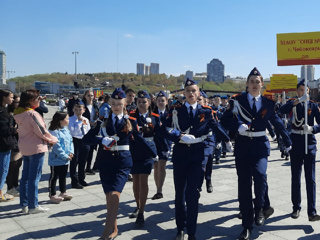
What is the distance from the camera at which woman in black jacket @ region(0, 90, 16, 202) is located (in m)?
6.61

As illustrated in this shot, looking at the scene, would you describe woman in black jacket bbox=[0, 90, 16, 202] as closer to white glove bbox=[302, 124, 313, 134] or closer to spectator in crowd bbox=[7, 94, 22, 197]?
spectator in crowd bbox=[7, 94, 22, 197]

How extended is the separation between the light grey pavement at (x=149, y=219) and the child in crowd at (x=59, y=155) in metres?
0.25

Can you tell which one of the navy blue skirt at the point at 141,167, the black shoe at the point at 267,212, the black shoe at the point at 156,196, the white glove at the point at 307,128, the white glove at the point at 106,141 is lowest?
the black shoe at the point at 156,196

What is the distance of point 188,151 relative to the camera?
477 centimetres

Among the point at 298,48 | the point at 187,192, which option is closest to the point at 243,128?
the point at 187,192

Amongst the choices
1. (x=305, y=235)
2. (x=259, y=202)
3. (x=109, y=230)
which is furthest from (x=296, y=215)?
(x=109, y=230)

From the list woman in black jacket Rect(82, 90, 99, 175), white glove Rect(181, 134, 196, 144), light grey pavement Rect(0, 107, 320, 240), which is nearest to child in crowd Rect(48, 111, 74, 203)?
light grey pavement Rect(0, 107, 320, 240)

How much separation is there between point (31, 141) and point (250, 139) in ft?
12.2

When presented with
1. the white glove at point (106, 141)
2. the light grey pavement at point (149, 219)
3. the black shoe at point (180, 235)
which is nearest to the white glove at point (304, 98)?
the light grey pavement at point (149, 219)

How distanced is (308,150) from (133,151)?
2845 mm

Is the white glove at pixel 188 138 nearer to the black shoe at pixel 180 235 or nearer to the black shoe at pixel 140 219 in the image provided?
the black shoe at pixel 180 235

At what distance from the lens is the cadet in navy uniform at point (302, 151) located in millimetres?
5559

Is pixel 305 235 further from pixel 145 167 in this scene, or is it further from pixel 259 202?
pixel 145 167

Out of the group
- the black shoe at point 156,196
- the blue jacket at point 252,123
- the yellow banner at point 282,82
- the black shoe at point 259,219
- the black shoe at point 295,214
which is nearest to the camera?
the blue jacket at point 252,123
